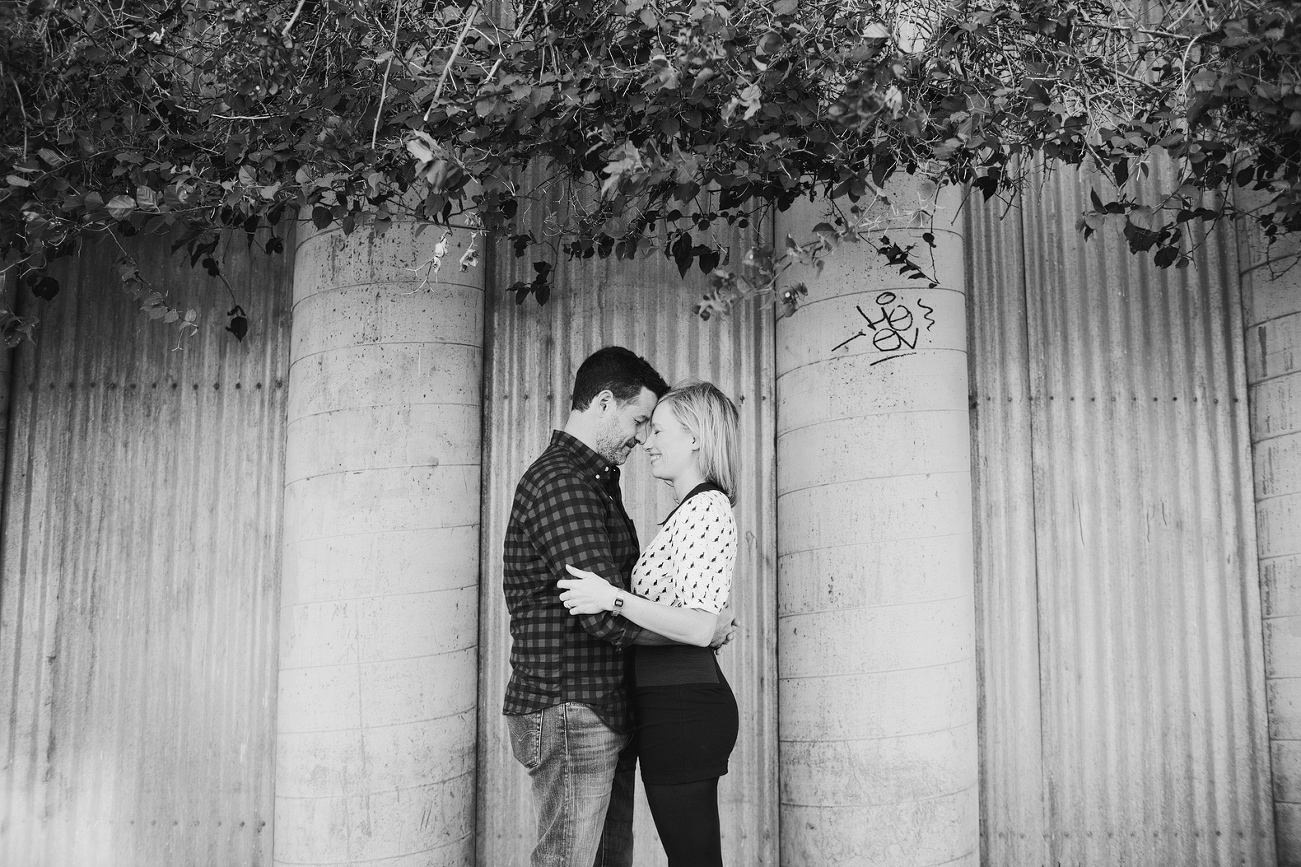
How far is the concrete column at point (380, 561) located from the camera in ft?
12.7

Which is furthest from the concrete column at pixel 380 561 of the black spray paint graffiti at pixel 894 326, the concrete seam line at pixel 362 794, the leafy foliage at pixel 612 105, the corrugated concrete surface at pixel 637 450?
the black spray paint graffiti at pixel 894 326

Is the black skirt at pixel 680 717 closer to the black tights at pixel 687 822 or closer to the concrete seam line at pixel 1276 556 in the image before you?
the black tights at pixel 687 822

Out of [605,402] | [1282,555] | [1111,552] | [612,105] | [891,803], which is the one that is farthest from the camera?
[1111,552]

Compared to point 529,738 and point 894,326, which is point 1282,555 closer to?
point 894,326

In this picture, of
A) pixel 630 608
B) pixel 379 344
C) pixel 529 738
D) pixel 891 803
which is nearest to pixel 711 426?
pixel 630 608

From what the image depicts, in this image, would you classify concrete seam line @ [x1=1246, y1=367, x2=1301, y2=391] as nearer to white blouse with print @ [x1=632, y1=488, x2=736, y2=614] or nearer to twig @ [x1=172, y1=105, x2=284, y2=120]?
white blouse with print @ [x1=632, y1=488, x2=736, y2=614]

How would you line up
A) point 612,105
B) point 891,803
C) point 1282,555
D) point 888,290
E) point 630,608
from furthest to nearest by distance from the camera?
point 1282,555
point 888,290
point 891,803
point 612,105
point 630,608

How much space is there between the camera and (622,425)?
10.9ft

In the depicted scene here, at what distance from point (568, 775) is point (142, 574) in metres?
2.65

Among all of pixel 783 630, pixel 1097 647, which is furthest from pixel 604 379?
pixel 1097 647

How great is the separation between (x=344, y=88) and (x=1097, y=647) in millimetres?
3884

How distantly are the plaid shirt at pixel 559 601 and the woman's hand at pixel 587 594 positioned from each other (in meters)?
0.04

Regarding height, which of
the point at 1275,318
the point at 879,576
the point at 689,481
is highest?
the point at 1275,318

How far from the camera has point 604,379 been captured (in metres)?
3.32
